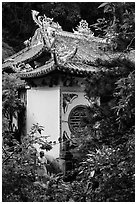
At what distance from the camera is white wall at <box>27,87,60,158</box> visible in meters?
5.93

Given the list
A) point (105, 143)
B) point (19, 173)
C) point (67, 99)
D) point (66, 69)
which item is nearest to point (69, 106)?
point (67, 99)

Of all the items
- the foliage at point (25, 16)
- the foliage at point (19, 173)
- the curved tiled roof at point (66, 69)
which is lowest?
the foliage at point (19, 173)

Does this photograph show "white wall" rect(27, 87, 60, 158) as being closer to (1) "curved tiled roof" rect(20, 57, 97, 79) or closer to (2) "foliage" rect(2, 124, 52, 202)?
(1) "curved tiled roof" rect(20, 57, 97, 79)

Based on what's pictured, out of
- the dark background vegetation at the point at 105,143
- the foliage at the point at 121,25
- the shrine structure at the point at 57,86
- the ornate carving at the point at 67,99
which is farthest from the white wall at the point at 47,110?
the foliage at the point at 121,25

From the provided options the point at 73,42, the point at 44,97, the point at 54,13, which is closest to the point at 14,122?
the point at 44,97

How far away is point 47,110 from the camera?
20.4 feet

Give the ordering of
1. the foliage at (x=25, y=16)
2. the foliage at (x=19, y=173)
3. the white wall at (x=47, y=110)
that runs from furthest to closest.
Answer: the foliage at (x=25, y=16) → the white wall at (x=47, y=110) → the foliage at (x=19, y=173)

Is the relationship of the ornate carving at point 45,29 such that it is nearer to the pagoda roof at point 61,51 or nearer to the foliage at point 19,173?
the pagoda roof at point 61,51

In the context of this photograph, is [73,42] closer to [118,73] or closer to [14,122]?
[14,122]

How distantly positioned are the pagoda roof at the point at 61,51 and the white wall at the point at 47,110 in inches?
16.6

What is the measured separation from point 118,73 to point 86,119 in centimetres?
40

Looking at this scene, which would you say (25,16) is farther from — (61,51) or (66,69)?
(66,69)

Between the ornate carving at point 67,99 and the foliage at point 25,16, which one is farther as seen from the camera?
the foliage at point 25,16

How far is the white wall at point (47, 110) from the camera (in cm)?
593
